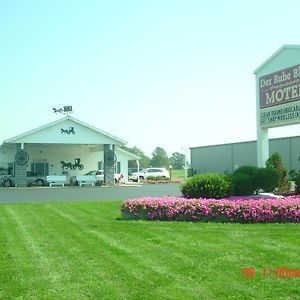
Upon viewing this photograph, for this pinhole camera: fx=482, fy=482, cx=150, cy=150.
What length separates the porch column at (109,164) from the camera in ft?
132

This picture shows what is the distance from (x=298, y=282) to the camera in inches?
241

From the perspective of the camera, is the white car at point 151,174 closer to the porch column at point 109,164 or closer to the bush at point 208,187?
the porch column at point 109,164

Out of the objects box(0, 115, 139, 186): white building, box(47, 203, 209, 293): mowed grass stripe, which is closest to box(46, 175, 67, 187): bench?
box(0, 115, 139, 186): white building

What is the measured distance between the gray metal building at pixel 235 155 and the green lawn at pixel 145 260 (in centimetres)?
2919

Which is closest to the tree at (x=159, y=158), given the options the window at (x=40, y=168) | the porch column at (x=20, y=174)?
the window at (x=40, y=168)

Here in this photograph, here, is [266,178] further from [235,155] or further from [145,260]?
[235,155]

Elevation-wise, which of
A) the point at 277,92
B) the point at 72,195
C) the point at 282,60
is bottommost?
the point at 72,195

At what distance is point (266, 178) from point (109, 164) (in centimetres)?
2574

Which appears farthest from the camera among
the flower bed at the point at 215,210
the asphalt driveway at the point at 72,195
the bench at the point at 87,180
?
the bench at the point at 87,180

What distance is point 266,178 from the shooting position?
51.3 ft

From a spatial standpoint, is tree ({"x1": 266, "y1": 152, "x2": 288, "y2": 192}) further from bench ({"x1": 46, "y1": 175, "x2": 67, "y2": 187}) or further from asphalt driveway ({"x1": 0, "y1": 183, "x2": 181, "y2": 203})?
bench ({"x1": 46, "y1": 175, "x2": 67, "y2": 187})

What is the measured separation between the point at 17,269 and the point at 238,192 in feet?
31.6

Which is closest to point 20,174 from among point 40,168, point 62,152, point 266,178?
point 40,168

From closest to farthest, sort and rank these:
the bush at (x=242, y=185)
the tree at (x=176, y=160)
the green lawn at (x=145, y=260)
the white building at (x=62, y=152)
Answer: the green lawn at (x=145, y=260), the bush at (x=242, y=185), the white building at (x=62, y=152), the tree at (x=176, y=160)
